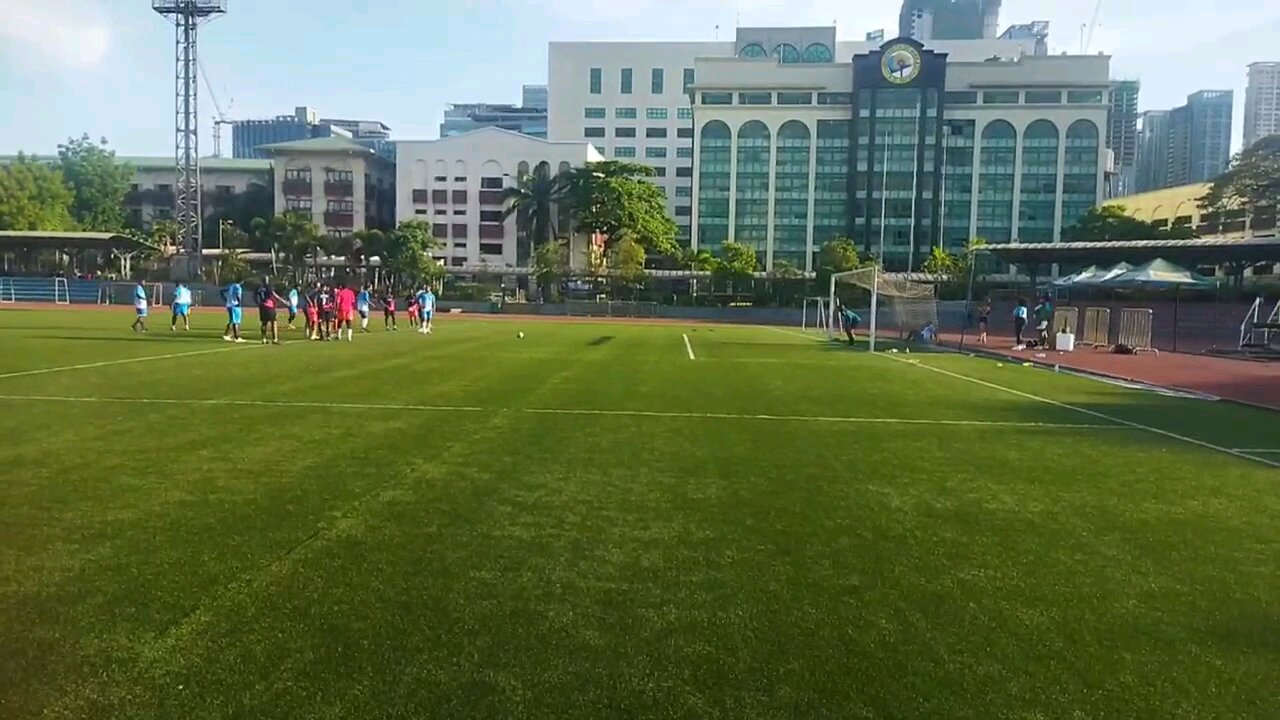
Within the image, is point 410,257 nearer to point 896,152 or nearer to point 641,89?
point 896,152

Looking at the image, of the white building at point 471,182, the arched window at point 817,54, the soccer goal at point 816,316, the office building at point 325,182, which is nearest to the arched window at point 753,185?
the white building at point 471,182

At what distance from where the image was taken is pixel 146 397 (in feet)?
40.6

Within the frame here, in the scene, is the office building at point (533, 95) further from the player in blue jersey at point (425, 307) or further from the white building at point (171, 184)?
the player in blue jersey at point (425, 307)

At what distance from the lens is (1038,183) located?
90750 mm

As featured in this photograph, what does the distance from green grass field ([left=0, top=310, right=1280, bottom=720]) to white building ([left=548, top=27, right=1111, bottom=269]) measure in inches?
3258

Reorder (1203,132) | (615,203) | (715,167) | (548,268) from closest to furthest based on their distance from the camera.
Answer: (548,268) → (615,203) → (715,167) → (1203,132)

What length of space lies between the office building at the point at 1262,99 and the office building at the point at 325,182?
99840 millimetres

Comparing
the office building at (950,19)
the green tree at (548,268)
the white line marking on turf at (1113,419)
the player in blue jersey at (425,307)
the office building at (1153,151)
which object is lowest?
the white line marking on turf at (1113,419)

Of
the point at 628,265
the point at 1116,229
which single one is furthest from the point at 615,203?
the point at 1116,229

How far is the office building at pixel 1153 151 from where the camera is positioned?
130m

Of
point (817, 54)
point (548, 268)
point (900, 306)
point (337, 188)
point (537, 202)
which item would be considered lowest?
point (900, 306)

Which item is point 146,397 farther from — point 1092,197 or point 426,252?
point 1092,197

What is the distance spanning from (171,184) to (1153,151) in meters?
131

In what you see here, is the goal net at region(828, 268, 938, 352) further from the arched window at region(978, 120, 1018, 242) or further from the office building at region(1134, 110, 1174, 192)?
the office building at region(1134, 110, 1174, 192)
